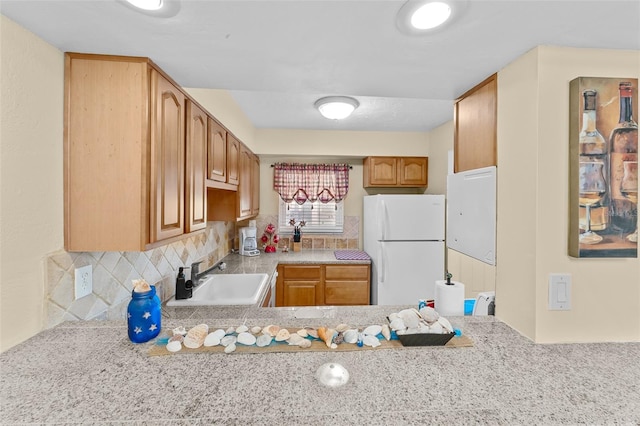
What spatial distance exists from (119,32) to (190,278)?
1.46m

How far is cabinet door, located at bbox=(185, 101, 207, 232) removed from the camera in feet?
4.98

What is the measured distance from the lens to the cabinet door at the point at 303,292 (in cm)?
316

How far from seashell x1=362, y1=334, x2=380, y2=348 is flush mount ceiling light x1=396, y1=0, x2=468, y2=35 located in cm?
112

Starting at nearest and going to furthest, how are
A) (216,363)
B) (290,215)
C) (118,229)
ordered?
(216,363) < (118,229) < (290,215)

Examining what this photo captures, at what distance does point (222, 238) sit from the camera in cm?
311

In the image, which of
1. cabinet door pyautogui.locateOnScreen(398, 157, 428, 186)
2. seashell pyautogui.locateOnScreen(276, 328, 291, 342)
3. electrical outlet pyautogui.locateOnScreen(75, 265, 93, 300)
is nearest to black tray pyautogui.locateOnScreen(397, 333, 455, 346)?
seashell pyautogui.locateOnScreen(276, 328, 291, 342)

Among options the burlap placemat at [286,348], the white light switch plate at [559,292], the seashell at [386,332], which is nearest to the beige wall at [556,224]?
the white light switch plate at [559,292]

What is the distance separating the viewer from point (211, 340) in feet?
3.39

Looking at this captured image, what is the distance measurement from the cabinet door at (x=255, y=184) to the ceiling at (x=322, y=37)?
1.83 metres

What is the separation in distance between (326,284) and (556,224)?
239 cm

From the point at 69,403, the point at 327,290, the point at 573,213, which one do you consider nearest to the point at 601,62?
the point at 573,213

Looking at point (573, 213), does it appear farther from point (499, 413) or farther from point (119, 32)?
point (119, 32)

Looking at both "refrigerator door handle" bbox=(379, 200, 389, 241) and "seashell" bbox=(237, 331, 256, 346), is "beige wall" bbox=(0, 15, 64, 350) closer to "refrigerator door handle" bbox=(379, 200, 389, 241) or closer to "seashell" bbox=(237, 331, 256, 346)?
"seashell" bbox=(237, 331, 256, 346)

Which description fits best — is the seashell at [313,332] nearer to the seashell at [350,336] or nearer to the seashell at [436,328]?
the seashell at [350,336]
